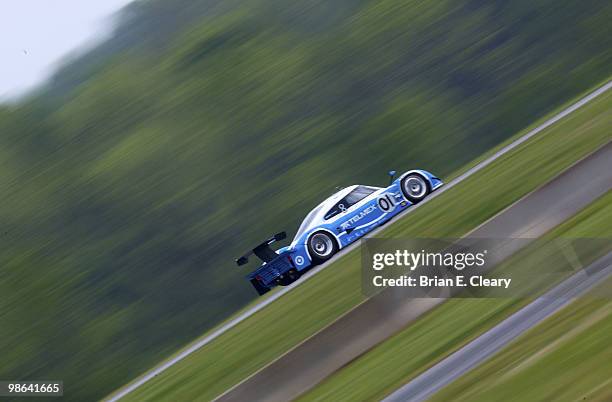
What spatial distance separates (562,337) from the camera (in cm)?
803

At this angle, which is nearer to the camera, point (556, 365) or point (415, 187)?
point (556, 365)

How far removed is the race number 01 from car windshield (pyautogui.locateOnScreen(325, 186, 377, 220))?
1.40 ft

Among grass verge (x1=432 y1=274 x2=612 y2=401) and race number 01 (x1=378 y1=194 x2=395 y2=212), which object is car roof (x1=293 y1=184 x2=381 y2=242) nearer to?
race number 01 (x1=378 y1=194 x2=395 y2=212)

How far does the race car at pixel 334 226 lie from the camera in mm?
17109

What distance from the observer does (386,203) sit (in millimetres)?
17562

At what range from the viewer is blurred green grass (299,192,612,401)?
9211 millimetres

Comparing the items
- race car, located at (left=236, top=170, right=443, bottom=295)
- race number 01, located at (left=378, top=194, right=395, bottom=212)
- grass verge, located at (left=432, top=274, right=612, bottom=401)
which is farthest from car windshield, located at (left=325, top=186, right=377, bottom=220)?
grass verge, located at (left=432, top=274, right=612, bottom=401)

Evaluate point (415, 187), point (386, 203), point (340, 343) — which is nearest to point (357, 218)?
point (386, 203)

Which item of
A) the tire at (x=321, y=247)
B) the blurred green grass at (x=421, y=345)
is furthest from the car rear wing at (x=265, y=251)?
the blurred green grass at (x=421, y=345)

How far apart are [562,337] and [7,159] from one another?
26873 millimetres

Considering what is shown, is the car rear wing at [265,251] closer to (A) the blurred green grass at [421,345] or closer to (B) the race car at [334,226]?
(B) the race car at [334,226]

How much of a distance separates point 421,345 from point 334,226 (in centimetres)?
775

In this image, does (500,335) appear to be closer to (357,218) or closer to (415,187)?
(357,218)

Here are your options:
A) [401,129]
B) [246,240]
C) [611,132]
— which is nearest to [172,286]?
[246,240]
